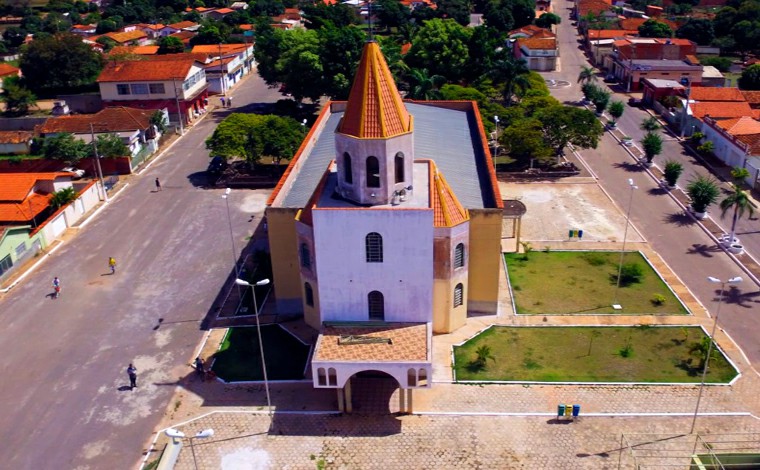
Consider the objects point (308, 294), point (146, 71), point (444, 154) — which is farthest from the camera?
point (146, 71)

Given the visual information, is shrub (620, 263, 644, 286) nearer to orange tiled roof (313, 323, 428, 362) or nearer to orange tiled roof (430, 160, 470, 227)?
orange tiled roof (430, 160, 470, 227)

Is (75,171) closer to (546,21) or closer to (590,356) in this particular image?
(590,356)

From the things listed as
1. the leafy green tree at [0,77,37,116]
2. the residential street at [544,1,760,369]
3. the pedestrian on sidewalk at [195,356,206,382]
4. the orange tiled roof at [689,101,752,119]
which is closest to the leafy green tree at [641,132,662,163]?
the residential street at [544,1,760,369]

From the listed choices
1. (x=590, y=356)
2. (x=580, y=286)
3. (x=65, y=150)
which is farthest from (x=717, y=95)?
(x=65, y=150)

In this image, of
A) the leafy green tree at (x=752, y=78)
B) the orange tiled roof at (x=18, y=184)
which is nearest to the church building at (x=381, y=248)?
the orange tiled roof at (x=18, y=184)

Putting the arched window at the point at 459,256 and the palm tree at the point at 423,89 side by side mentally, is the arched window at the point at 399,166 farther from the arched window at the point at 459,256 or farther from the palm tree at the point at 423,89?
the palm tree at the point at 423,89

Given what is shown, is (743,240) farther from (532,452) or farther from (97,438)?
(97,438)
